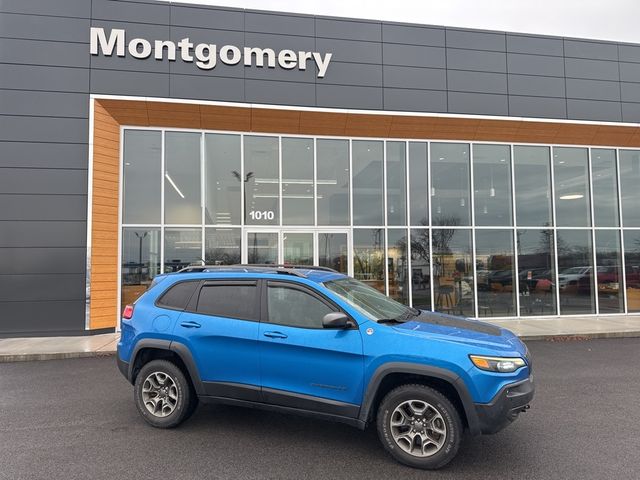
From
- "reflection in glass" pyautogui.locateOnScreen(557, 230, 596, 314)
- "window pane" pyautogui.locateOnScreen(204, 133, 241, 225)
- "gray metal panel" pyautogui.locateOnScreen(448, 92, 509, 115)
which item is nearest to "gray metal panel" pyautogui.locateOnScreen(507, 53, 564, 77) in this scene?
"gray metal panel" pyautogui.locateOnScreen(448, 92, 509, 115)

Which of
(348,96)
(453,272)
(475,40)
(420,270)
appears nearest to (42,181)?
(348,96)

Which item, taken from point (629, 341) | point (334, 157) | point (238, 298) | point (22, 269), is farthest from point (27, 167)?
point (629, 341)

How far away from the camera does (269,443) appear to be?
4133mm

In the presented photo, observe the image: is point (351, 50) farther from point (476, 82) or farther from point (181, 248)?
point (181, 248)

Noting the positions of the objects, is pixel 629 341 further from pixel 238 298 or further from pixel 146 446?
pixel 146 446

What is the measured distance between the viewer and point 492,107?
12.2m

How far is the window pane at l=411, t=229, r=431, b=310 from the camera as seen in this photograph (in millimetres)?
12289

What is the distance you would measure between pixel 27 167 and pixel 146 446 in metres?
9.20

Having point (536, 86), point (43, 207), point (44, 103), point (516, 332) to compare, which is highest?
point (536, 86)

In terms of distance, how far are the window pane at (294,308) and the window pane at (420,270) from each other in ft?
28.0

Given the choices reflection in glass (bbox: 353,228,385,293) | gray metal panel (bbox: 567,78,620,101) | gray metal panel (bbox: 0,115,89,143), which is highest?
gray metal panel (bbox: 567,78,620,101)

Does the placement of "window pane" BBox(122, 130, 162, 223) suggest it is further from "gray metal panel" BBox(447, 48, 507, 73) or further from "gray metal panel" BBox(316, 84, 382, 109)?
"gray metal panel" BBox(447, 48, 507, 73)

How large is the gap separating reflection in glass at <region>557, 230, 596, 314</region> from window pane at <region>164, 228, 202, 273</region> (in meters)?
11.0

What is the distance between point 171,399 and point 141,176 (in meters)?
Answer: 8.44
